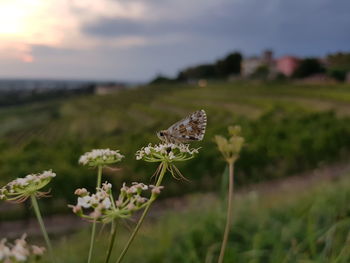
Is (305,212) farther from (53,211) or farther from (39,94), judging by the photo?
(39,94)

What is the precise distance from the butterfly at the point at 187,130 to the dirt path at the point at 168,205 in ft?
34.1

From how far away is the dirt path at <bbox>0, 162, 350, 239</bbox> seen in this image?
39.4ft

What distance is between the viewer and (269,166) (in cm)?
1575

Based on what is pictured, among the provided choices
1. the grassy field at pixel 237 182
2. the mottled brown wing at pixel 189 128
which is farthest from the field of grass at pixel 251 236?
the mottled brown wing at pixel 189 128

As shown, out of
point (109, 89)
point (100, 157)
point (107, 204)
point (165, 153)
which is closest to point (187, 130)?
point (165, 153)

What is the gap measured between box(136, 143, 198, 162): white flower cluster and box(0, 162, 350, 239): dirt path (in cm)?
1051

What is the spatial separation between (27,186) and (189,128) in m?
0.59

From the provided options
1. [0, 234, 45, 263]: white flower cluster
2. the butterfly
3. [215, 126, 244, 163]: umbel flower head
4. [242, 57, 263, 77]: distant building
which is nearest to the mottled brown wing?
the butterfly

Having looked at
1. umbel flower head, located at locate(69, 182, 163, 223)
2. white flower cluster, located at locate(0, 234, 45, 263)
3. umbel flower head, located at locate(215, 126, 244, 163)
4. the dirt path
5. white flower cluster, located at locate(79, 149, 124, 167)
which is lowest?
the dirt path

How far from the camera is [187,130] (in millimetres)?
1405

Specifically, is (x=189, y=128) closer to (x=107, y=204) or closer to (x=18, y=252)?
(x=107, y=204)

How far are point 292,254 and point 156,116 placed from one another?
31.8 metres

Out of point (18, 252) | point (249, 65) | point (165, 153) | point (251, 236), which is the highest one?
point (249, 65)

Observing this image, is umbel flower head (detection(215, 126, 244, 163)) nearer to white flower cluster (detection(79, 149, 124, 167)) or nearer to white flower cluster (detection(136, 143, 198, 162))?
white flower cluster (detection(136, 143, 198, 162))
